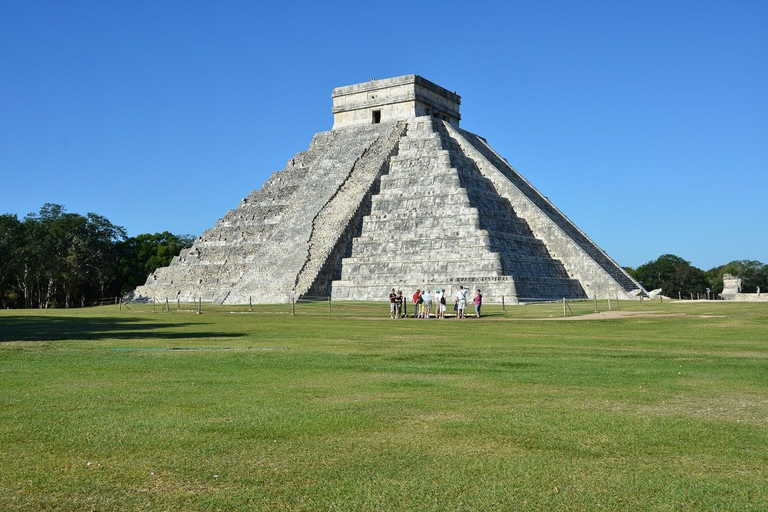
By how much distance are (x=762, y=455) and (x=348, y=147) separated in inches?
1595

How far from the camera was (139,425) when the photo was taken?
6.56 metres

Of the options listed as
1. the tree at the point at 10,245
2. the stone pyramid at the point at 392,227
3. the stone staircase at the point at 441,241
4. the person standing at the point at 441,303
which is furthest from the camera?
the tree at the point at 10,245

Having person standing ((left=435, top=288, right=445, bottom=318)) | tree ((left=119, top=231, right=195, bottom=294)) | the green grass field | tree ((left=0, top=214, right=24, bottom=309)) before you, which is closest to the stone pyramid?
person standing ((left=435, top=288, right=445, bottom=318))

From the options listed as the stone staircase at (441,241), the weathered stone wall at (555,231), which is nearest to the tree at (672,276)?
the weathered stone wall at (555,231)

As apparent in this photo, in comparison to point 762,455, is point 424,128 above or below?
above

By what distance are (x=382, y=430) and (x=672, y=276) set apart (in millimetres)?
73566

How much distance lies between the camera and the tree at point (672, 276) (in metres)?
71.6

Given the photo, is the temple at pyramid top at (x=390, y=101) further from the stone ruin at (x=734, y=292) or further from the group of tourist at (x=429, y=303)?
the group of tourist at (x=429, y=303)

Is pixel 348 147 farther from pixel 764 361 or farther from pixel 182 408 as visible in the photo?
pixel 182 408

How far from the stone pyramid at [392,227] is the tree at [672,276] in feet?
102

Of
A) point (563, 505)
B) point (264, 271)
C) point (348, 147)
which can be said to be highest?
point (348, 147)

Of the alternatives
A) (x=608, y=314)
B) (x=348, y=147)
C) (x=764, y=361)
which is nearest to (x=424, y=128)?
(x=348, y=147)

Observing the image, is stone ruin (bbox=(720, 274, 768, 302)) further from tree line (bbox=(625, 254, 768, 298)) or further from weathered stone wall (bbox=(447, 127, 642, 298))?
tree line (bbox=(625, 254, 768, 298))

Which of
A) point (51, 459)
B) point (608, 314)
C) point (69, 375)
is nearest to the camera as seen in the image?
point (51, 459)
